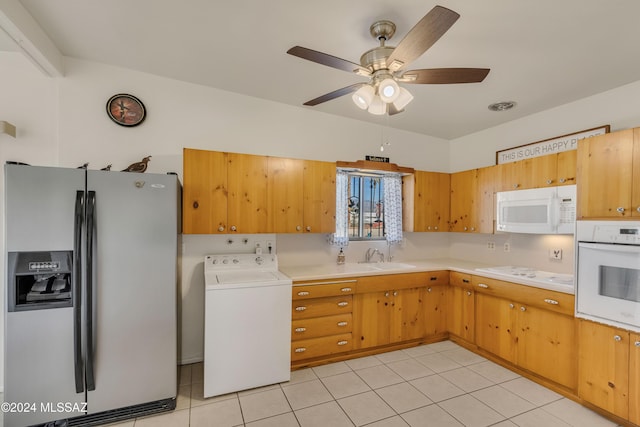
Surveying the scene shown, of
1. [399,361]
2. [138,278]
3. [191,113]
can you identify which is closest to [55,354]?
[138,278]

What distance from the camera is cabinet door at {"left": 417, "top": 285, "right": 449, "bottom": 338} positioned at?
336 cm

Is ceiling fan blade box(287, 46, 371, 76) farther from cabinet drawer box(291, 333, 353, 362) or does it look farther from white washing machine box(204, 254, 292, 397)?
cabinet drawer box(291, 333, 353, 362)

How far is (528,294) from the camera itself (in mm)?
2646

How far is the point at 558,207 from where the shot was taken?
107 inches

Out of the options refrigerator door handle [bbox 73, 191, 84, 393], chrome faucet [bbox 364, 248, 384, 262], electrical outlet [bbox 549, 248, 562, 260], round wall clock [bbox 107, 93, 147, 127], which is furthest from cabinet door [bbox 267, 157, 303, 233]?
electrical outlet [bbox 549, 248, 562, 260]

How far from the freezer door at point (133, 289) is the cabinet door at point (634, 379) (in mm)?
3246

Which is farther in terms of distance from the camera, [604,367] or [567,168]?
[567,168]

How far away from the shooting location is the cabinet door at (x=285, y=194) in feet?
9.55

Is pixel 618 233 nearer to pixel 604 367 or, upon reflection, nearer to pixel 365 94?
pixel 604 367

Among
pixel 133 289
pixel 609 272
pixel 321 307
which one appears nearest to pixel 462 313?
pixel 609 272

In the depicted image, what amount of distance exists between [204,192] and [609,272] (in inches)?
128

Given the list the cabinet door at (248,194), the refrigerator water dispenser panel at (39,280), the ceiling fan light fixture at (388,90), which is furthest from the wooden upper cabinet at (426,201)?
the refrigerator water dispenser panel at (39,280)

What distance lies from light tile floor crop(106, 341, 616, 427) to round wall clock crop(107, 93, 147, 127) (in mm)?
2366

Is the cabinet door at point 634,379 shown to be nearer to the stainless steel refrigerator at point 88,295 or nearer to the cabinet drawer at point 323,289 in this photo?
the cabinet drawer at point 323,289
